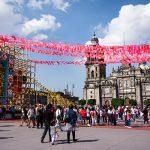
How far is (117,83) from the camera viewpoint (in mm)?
104250

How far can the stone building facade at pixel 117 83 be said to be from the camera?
98.8m

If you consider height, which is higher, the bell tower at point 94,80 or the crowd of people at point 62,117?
the bell tower at point 94,80

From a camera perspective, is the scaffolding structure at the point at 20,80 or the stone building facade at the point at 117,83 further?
the stone building facade at the point at 117,83

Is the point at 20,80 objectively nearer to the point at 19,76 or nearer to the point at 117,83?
the point at 19,76

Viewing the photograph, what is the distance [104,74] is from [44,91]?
6617 centimetres

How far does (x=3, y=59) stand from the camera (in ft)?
133

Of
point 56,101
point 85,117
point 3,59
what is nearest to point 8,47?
point 3,59

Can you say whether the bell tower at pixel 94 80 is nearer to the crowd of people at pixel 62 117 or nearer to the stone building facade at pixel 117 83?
the stone building facade at pixel 117 83

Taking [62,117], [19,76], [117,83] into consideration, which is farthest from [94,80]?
[62,117]

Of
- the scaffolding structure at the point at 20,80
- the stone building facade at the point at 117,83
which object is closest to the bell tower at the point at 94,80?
the stone building facade at the point at 117,83

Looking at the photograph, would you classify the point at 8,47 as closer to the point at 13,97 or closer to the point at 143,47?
the point at 13,97

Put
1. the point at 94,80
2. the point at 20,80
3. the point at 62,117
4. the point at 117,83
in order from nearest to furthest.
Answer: the point at 62,117 → the point at 20,80 → the point at 117,83 → the point at 94,80

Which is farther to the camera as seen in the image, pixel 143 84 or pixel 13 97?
pixel 143 84

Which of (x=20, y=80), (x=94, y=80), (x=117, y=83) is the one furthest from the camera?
(x=94, y=80)
